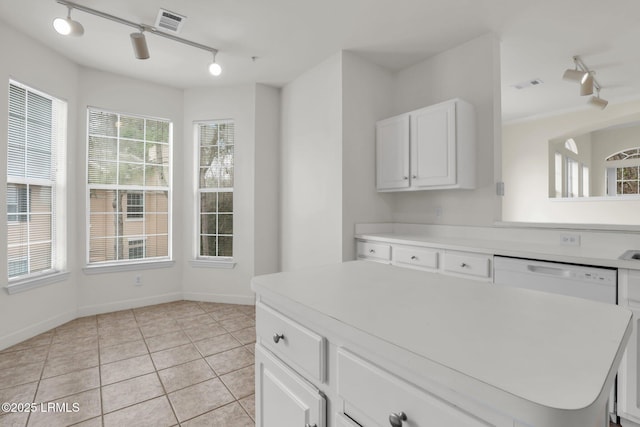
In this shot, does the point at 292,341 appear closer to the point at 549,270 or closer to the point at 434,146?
the point at 549,270

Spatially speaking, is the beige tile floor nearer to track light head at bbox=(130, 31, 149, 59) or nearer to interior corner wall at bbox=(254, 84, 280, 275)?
interior corner wall at bbox=(254, 84, 280, 275)

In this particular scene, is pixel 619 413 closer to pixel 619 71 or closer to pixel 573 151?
pixel 619 71

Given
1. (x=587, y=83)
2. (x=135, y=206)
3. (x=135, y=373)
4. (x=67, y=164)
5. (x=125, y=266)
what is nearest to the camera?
(x=135, y=373)

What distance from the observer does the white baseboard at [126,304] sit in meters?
3.64

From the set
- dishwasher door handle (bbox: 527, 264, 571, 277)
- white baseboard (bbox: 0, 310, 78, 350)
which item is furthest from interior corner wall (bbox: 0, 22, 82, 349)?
dishwasher door handle (bbox: 527, 264, 571, 277)

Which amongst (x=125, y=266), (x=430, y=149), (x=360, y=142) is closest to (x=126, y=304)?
(x=125, y=266)

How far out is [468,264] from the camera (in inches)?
92.7

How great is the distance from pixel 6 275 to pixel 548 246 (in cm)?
451

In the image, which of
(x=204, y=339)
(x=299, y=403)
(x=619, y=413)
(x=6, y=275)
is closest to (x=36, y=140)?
→ (x=6, y=275)

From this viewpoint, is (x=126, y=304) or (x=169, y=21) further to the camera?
(x=126, y=304)

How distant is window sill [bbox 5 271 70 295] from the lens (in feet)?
9.31

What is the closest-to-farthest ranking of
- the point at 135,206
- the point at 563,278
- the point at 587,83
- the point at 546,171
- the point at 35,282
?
the point at 563,278 < the point at 35,282 < the point at 587,83 < the point at 135,206 < the point at 546,171

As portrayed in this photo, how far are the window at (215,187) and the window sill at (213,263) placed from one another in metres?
0.07

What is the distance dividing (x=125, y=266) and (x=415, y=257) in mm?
3388
